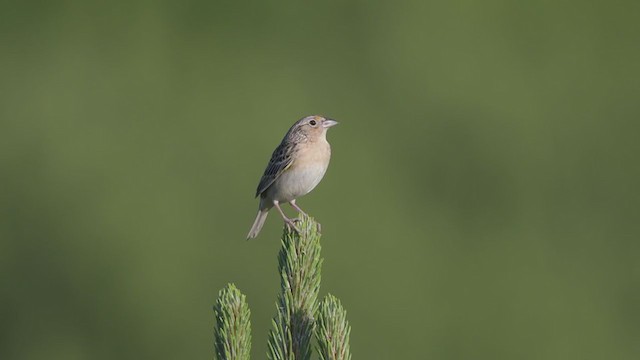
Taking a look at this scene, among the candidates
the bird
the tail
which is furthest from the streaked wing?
the tail

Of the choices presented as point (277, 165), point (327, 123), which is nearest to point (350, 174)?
point (327, 123)

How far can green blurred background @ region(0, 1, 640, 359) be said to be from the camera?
8.53 m

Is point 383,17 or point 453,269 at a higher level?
point 383,17

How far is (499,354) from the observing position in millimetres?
8461

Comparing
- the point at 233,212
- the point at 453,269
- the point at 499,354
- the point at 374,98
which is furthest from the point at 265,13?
the point at 499,354

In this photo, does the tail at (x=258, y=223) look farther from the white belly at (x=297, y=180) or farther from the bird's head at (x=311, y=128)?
the bird's head at (x=311, y=128)

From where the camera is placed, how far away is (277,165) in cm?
589

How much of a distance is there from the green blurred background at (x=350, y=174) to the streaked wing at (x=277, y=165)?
2.32m

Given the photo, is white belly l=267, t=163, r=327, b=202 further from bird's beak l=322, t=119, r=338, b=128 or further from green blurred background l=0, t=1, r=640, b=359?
green blurred background l=0, t=1, r=640, b=359

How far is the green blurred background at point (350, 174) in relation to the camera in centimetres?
853

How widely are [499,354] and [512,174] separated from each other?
1611mm

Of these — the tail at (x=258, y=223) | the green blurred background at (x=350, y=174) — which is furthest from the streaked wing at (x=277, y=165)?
the green blurred background at (x=350, y=174)

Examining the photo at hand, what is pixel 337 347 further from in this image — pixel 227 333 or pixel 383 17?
pixel 383 17

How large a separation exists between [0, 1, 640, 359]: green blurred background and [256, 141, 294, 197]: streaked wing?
2.32 meters
